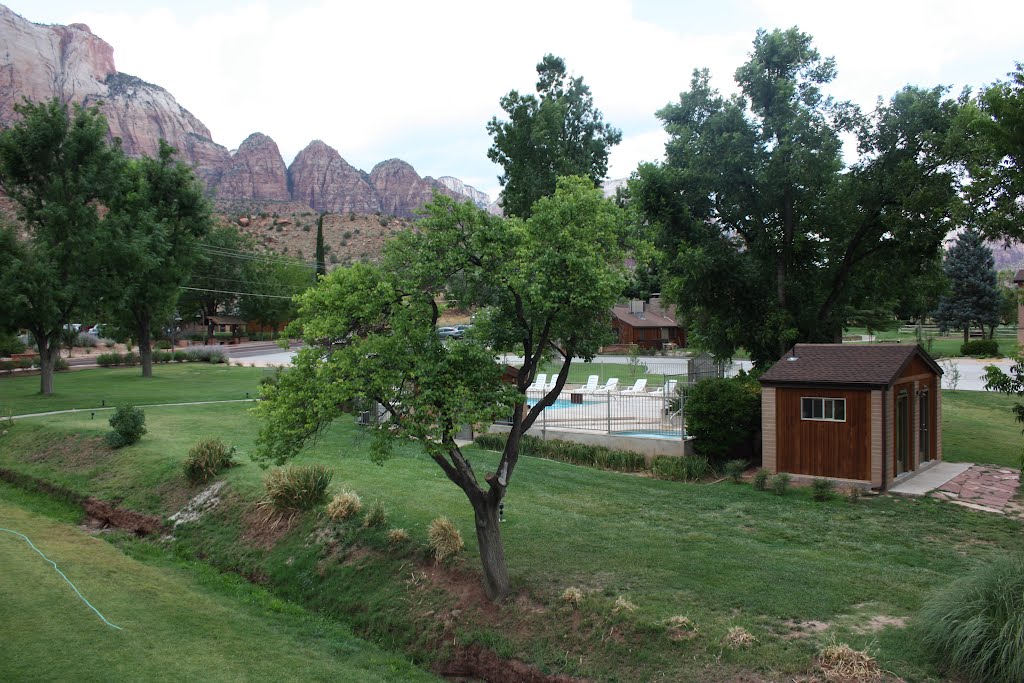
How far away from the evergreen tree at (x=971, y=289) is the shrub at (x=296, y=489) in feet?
181

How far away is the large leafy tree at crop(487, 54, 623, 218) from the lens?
1116 inches

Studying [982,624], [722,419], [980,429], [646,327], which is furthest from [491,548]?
[646,327]

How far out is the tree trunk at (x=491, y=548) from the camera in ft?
31.1

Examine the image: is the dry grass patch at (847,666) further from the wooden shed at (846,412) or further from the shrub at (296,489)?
the shrub at (296,489)

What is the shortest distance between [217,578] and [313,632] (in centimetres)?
295

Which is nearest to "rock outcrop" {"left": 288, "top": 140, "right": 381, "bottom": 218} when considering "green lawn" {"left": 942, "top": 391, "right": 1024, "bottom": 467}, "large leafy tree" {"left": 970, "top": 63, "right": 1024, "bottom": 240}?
"green lawn" {"left": 942, "top": 391, "right": 1024, "bottom": 467}

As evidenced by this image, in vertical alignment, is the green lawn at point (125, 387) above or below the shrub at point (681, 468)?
above

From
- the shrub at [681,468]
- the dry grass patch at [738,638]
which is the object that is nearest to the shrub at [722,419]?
the shrub at [681,468]

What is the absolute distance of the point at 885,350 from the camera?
16.3 metres

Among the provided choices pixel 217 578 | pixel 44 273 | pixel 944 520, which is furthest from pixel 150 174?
pixel 944 520

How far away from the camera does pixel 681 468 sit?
1692 centimetres

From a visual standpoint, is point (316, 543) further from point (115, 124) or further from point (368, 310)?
point (115, 124)

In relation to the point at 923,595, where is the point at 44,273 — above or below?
above

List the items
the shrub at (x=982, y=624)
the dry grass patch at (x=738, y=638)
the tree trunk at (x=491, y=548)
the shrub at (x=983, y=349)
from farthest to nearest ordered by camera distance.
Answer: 1. the shrub at (x=983, y=349)
2. the tree trunk at (x=491, y=548)
3. the dry grass patch at (x=738, y=638)
4. the shrub at (x=982, y=624)
